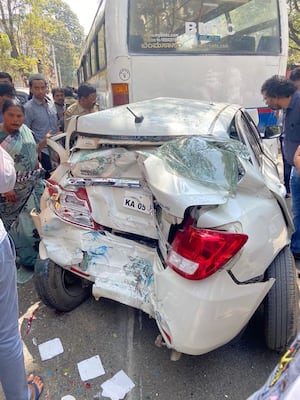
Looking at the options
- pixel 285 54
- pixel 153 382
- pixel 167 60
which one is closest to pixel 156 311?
pixel 153 382

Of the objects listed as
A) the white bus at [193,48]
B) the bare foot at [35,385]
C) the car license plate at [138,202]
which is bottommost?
the bare foot at [35,385]

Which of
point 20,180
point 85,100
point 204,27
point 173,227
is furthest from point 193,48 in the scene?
point 173,227

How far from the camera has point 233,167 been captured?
1.82 meters

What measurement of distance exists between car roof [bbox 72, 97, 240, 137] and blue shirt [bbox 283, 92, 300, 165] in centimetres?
119

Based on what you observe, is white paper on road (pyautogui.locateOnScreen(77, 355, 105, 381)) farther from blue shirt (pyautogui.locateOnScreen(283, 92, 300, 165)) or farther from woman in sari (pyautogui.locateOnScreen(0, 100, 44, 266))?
blue shirt (pyautogui.locateOnScreen(283, 92, 300, 165))

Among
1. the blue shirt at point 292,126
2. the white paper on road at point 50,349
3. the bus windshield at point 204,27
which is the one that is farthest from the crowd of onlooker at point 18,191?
the blue shirt at point 292,126

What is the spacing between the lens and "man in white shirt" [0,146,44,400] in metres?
1.50

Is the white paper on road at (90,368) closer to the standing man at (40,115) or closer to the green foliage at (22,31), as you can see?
the standing man at (40,115)

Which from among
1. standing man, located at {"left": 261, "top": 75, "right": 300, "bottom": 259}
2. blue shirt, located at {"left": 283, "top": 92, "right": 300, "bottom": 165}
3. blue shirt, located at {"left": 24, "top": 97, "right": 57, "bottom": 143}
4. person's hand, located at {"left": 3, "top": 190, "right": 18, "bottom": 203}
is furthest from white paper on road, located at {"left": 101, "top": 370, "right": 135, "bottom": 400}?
blue shirt, located at {"left": 24, "top": 97, "right": 57, "bottom": 143}

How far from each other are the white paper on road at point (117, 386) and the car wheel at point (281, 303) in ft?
2.99

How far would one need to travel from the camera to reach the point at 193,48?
179 inches

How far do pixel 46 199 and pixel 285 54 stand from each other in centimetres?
437

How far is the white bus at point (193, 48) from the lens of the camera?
4.26 m

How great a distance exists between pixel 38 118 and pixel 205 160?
10.1 ft
